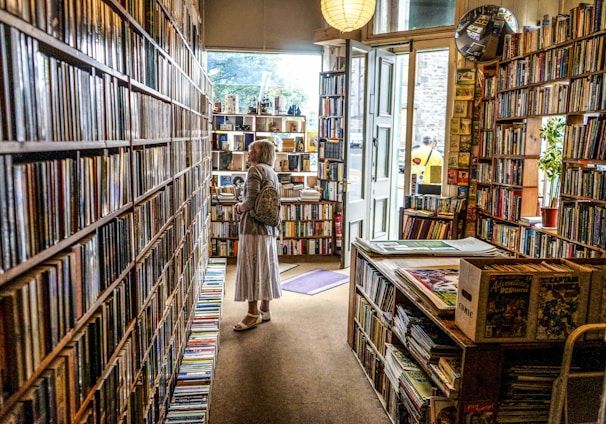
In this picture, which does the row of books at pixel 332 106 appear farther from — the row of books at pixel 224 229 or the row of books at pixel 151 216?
the row of books at pixel 151 216

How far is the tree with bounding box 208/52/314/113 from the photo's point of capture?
22.5ft

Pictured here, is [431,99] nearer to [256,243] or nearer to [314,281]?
[314,281]

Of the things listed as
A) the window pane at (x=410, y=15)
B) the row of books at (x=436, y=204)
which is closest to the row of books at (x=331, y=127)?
the window pane at (x=410, y=15)

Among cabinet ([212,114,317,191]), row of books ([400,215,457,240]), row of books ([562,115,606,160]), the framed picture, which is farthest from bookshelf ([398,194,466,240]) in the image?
cabinet ([212,114,317,191])

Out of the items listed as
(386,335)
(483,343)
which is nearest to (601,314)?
(483,343)

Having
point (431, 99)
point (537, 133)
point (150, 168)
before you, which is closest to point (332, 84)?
point (431, 99)

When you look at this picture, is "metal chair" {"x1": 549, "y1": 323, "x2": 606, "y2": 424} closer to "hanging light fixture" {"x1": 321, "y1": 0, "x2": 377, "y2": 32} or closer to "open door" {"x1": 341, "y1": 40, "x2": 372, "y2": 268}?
"hanging light fixture" {"x1": 321, "y1": 0, "x2": 377, "y2": 32}

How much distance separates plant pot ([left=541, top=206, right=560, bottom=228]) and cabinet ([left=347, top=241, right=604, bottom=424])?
180cm

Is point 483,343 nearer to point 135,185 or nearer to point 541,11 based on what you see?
point 135,185

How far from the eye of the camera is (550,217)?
4.09 metres

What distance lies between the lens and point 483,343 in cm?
174

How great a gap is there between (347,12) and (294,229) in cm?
309

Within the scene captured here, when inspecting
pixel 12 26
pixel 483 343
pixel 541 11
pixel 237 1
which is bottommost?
pixel 483 343

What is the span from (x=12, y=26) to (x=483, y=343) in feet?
5.41
